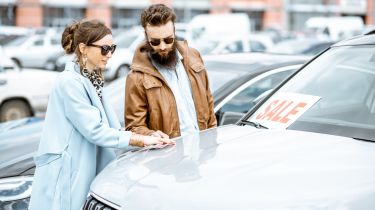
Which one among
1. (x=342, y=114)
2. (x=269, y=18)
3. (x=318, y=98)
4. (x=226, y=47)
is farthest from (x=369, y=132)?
(x=269, y=18)

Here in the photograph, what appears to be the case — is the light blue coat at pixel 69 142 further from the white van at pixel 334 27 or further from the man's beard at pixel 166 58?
the white van at pixel 334 27

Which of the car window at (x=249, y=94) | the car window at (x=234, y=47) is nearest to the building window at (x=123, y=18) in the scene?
the car window at (x=234, y=47)

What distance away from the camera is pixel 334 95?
336 centimetres

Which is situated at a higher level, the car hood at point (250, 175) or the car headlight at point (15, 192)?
the car hood at point (250, 175)

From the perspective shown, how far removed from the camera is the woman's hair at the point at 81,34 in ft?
10.3

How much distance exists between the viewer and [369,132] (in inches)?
114

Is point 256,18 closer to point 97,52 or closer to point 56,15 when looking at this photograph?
point 56,15

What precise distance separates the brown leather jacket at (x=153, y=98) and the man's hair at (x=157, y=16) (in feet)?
0.81

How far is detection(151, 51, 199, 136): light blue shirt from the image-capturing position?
3580 mm

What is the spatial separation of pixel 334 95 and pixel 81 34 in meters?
1.42

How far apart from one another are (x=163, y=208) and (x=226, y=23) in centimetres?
2244

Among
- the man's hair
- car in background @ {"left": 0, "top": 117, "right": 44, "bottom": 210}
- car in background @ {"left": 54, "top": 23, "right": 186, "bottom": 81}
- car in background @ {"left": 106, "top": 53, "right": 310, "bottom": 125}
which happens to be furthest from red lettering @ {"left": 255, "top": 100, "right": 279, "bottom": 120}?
car in background @ {"left": 54, "top": 23, "right": 186, "bottom": 81}

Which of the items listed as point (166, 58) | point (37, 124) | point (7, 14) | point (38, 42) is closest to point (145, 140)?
point (166, 58)

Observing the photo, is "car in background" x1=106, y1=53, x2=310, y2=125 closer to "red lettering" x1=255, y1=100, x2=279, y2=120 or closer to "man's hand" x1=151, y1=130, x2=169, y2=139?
"red lettering" x1=255, y1=100, x2=279, y2=120
